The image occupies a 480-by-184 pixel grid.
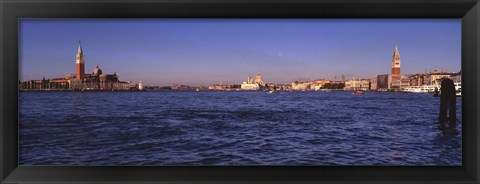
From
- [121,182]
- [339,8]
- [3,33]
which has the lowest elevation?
[121,182]

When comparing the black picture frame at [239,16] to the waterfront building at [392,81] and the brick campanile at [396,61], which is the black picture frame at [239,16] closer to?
the brick campanile at [396,61]

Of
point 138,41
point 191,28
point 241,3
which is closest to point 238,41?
point 191,28

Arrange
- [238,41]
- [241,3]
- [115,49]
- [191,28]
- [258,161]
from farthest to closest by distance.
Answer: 1. [115,49]
2. [238,41]
3. [191,28]
4. [258,161]
5. [241,3]

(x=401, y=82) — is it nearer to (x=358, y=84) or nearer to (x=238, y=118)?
(x=358, y=84)

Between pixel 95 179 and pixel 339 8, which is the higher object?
pixel 339 8

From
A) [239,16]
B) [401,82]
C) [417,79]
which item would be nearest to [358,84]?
[401,82]

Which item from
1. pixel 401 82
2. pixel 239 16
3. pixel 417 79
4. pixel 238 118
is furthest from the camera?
pixel 401 82

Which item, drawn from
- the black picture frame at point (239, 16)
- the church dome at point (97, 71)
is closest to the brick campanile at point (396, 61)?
the black picture frame at point (239, 16)

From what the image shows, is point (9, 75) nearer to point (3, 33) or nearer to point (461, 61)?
point (3, 33)
